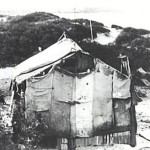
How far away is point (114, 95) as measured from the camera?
8.98 metres

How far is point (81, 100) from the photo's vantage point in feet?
28.9

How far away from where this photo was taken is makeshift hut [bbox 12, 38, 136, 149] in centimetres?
862

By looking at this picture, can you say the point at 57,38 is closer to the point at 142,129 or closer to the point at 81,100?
the point at 142,129

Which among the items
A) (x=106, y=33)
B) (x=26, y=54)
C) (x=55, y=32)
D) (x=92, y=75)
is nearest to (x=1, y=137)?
(x=92, y=75)

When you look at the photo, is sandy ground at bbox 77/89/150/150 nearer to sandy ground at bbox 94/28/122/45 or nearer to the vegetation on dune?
the vegetation on dune

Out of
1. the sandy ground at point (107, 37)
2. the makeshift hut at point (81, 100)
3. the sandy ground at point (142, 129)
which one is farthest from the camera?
the sandy ground at point (107, 37)

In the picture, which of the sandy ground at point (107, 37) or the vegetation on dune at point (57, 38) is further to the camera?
the sandy ground at point (107, 37)

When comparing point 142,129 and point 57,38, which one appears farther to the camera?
point 57,38

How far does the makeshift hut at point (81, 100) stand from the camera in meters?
8.62

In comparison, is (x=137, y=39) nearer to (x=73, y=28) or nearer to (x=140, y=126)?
(x=73, y=28)

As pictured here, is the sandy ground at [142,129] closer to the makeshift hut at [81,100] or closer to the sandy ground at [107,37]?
the makeshift hut at [81,100]

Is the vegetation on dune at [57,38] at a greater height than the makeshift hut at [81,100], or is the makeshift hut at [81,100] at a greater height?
the vegetation on dune at [57,38]

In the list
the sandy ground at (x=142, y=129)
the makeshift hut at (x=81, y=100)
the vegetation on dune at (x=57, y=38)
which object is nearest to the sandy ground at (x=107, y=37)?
the vegetation on dune at (x=57, y=38)

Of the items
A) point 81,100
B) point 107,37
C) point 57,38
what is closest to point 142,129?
point 81,100
